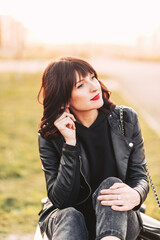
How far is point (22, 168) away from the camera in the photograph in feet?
18.3

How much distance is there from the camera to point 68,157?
2.37 meters

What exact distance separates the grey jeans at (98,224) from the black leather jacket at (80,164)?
0.13 metres

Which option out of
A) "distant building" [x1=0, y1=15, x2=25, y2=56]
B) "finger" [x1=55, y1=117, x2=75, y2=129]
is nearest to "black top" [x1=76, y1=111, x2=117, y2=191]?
"finger" [x1=55, y1=117, x2=75, y2=129]

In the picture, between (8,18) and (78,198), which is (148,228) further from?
(8,18)

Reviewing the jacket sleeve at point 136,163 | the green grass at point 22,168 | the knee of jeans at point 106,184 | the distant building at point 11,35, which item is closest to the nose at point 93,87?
the jacket sleeve at point 136,163

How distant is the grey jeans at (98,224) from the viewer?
2.07 meters

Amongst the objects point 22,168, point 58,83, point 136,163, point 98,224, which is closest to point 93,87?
point 58,83

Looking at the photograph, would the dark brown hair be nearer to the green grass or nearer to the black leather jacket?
the black leather jacket

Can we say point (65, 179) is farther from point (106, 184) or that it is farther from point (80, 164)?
point (106, 184)

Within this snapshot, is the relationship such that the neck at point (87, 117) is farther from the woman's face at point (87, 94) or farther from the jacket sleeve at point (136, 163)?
the jacket sleeve at point (136, 163)

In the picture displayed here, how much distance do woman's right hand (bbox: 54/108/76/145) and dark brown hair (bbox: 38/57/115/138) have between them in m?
0.05

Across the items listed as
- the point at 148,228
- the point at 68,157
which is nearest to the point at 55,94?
the point at 68,157

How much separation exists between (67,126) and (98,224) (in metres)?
0.71

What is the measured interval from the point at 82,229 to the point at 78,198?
0.34 metres
